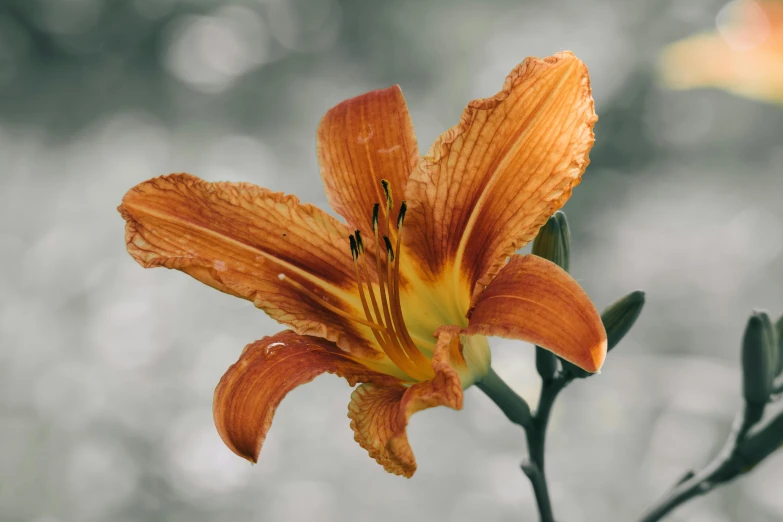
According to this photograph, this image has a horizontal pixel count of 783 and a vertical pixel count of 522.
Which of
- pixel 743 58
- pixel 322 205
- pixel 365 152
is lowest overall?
pixel 365 152

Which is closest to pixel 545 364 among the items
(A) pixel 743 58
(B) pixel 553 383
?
(B) pixel 553 383

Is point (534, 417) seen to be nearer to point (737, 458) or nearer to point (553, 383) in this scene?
A: point (553, 383)

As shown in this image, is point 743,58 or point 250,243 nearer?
point 250,243

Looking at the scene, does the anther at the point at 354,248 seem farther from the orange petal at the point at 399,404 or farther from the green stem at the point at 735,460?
the green stem at the point at 735,460

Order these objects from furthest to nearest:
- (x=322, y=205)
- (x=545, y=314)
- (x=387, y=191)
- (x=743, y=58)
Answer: (x=322, y=205) < (x=743, y=58) < (x=387, y=191) < (x=545, y=314)

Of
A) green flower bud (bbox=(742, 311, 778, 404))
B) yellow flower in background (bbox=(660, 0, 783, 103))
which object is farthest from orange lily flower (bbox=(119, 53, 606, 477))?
yellow flower in background (bbox=(660, 0, 783, 103))

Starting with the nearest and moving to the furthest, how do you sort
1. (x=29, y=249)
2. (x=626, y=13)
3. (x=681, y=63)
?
(x=681, y=63) < (x=29, y=249) < (x=626, y=13)

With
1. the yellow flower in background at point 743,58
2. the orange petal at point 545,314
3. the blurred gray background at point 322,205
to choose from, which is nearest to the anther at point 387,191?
the orange petal at point 545,314

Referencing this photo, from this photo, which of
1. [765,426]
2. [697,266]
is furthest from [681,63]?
[765,426]

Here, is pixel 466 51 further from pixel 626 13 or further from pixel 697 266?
pixel 697 266
